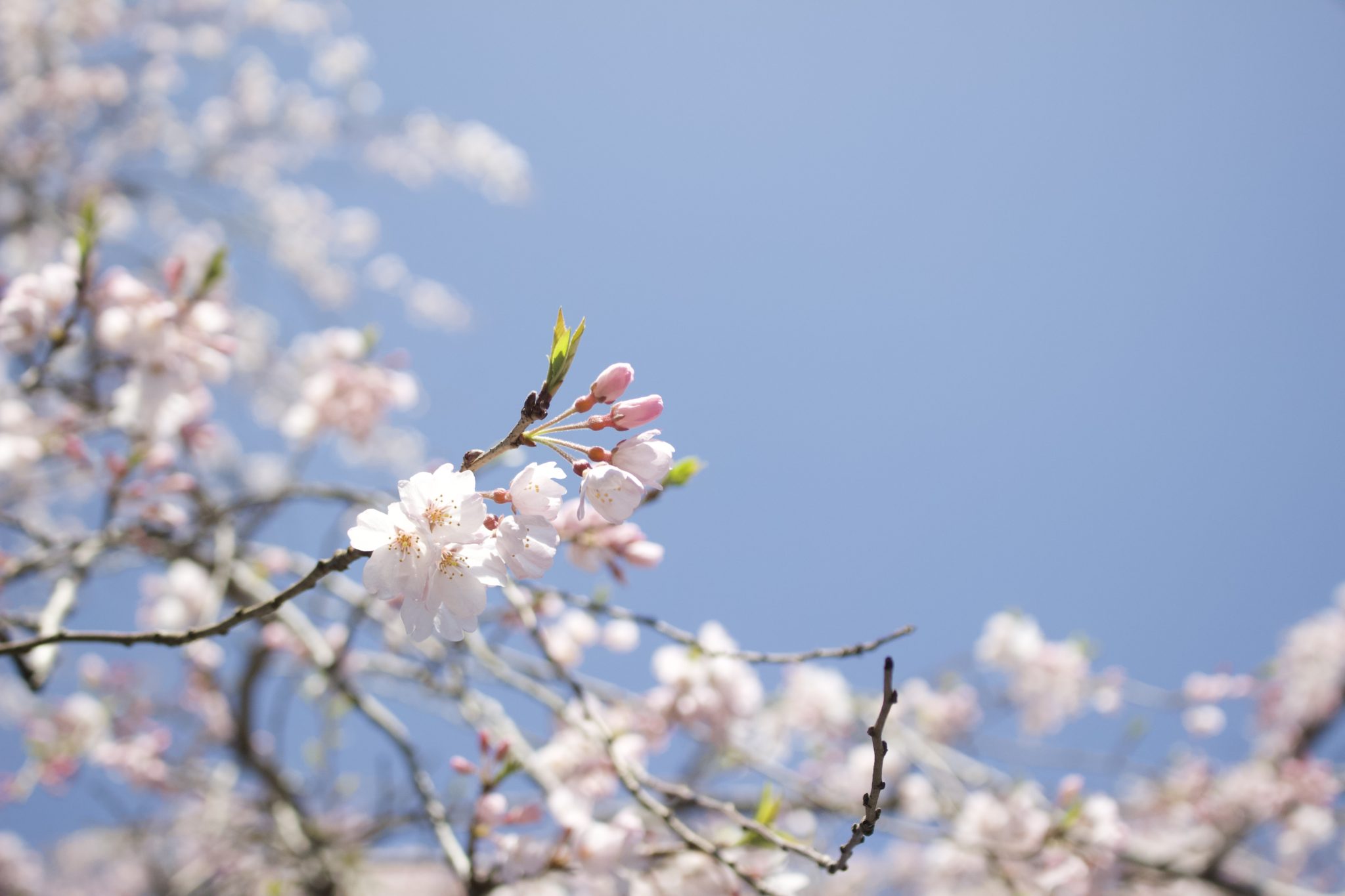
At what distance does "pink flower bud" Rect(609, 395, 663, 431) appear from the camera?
3.50 feet

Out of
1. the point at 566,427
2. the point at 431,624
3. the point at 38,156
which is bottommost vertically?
the point at 431,624

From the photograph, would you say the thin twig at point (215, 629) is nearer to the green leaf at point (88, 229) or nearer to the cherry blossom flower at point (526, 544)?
the cherry blossom flower at point (526, 544)

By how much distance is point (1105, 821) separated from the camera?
216 cm

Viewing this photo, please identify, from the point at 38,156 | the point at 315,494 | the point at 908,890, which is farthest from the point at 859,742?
the point at 38,156

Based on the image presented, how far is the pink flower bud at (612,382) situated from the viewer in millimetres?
1049

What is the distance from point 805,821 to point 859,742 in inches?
78.9

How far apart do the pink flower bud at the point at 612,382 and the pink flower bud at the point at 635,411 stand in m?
0.02

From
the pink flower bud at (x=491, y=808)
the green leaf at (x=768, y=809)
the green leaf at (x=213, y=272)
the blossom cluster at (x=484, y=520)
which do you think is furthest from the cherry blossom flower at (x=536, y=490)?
the green leaf at (x=213, y=272)

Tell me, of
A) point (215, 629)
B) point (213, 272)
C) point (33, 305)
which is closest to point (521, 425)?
point (215, 629)

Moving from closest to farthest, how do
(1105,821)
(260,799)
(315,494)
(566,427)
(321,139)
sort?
(566,427), (1105,821), (315,494), (260,799), (321,139)

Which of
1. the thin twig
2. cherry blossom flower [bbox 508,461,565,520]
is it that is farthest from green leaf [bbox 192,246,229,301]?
cherry blossom flower [bbox 508,461,565,520]

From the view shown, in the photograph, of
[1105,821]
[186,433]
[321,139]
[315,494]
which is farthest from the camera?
[321,139]

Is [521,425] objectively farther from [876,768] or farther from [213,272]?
[213,272]

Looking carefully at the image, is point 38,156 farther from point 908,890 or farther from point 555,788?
point 908,890
